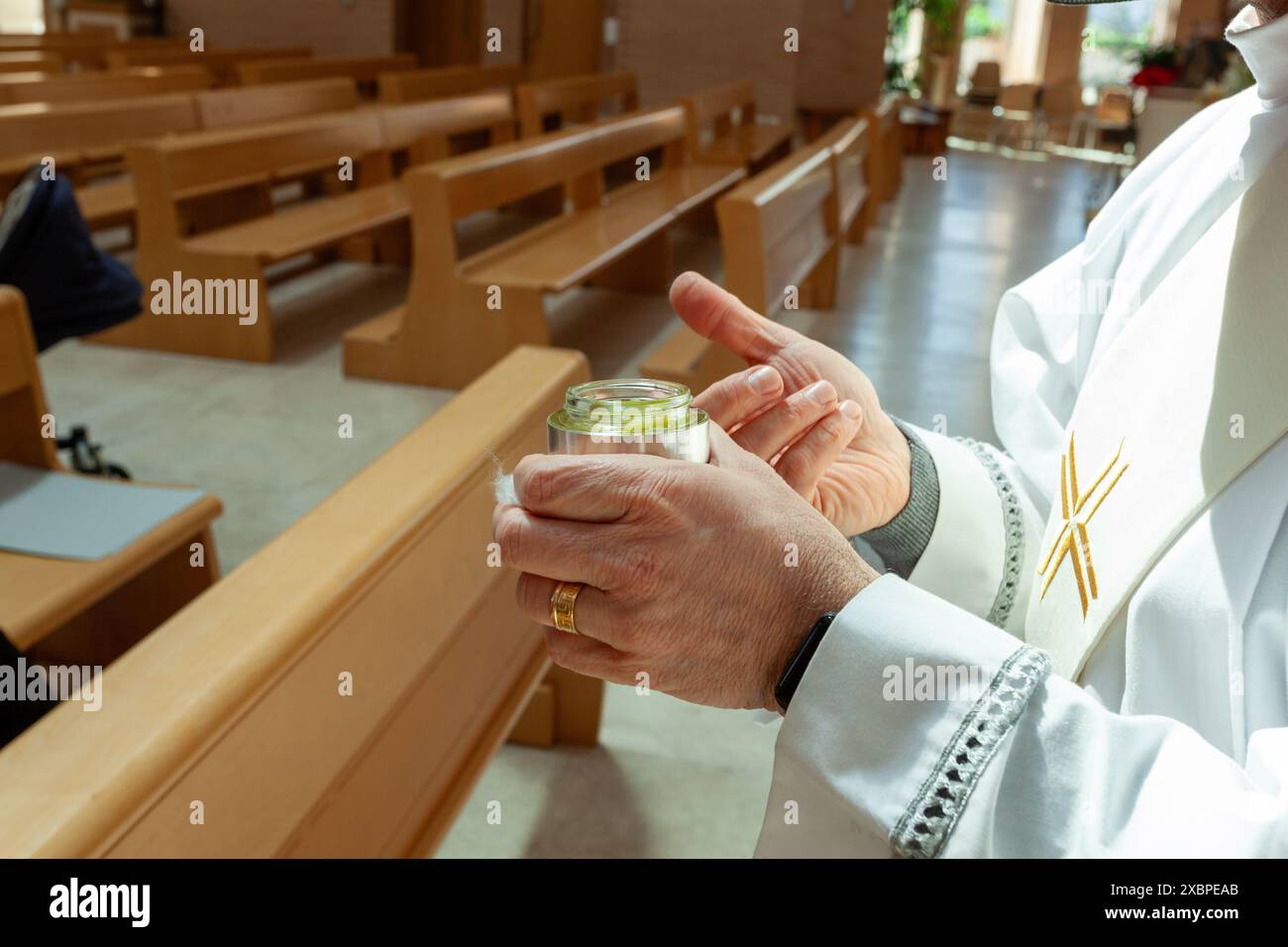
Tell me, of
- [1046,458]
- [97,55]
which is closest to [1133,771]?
[1046,458]

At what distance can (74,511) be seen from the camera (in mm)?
1933

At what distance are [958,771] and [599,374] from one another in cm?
320

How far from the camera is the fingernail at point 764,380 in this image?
0.78 meters

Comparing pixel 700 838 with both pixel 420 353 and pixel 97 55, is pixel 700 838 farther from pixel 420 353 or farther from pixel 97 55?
pixel 97 55

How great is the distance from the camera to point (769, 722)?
1.00 metres

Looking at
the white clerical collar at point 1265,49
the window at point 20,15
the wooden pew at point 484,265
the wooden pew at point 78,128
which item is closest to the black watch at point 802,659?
the white clerical collar at point 1265,49

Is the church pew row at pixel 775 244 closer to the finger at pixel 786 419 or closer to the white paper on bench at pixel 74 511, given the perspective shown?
the finger at pixel 786 419

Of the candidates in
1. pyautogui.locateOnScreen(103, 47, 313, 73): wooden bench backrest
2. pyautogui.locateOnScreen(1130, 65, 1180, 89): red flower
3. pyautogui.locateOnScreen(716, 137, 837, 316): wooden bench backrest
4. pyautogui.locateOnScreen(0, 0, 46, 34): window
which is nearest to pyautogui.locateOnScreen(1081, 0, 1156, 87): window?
pyautogui.locateOnScreen(1130, 65, 1180, 89): red flower

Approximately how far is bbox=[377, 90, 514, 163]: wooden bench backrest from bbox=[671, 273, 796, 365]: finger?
177 inches

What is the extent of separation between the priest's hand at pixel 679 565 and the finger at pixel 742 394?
0.08 meters

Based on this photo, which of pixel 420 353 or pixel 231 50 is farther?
pixel 231 50

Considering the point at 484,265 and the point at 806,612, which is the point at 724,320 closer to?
the point at 806,612

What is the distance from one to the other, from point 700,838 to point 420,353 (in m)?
2.42
